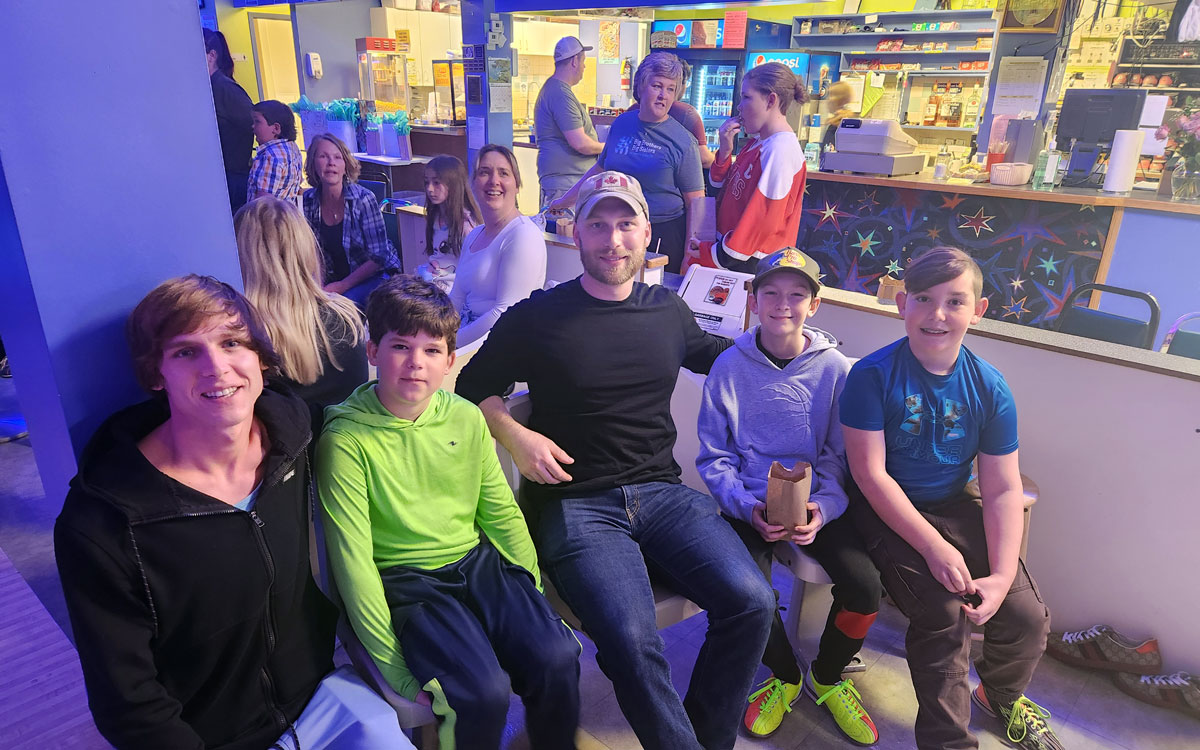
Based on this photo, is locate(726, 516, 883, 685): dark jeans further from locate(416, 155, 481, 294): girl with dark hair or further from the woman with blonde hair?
locate(416, 155, 481, 294): girl with dark hair

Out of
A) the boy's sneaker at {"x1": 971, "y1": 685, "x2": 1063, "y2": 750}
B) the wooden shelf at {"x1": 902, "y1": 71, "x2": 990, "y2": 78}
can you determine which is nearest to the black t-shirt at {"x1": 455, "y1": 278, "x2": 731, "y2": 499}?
the boy's sneaker at {"x1": 971, "y1": 685, "x2": 1063, "y2": 750}

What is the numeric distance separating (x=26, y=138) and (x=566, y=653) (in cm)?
125

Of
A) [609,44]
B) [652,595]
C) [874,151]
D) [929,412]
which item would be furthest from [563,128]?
[609,44]

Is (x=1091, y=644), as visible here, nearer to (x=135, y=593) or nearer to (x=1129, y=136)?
(x=135, y=593)

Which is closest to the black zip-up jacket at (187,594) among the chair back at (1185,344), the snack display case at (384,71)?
the chair back at (1185,344)

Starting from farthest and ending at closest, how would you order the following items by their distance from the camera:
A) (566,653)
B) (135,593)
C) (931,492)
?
(931,492), (566,653), (135,593)

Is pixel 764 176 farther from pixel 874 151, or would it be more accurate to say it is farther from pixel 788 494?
pixel 874 151

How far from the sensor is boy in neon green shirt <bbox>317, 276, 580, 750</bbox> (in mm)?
1352

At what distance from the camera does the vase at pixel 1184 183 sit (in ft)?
13.8

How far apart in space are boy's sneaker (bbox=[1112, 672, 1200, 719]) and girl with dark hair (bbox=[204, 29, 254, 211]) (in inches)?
171

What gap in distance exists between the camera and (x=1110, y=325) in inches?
91.4

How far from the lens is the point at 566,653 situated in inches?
56.2

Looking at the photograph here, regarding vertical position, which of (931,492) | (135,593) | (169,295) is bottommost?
(931,492)

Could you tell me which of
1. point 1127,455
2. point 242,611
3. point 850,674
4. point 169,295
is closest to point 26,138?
point 169,295
